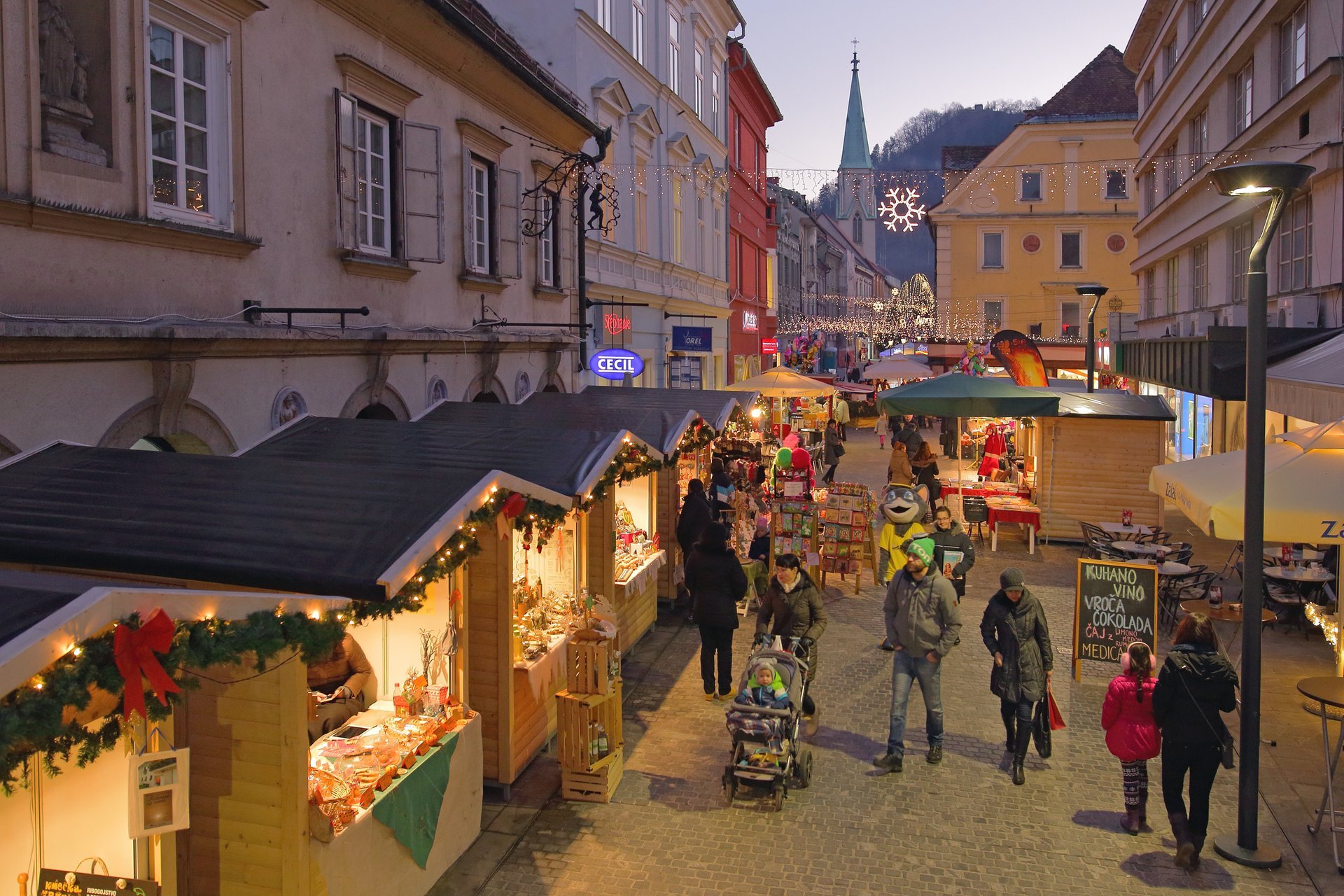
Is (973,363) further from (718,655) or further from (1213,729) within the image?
(1213,729)

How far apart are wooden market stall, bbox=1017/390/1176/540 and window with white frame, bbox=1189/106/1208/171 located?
1007 centimetres

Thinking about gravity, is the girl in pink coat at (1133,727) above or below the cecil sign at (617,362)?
below

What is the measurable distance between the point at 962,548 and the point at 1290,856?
5.51 meters

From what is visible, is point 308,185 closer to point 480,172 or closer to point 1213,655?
point 480,172

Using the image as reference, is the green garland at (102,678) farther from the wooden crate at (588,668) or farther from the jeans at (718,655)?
the jeans at (718,655)

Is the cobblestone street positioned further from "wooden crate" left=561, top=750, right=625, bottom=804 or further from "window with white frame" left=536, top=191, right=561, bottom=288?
"window with white frame" left=536, top=191, right=561, bottom=288

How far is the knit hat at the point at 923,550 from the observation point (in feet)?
29.2

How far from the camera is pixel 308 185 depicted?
33.6 ft

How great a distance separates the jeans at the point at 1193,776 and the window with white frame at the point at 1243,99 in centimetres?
1673

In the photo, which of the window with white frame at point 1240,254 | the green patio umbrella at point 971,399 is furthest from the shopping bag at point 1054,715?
the window with white frame at point 1240,254

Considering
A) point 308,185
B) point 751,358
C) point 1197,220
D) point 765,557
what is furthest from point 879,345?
point 308,185

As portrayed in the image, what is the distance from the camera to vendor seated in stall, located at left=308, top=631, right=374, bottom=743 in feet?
25.6

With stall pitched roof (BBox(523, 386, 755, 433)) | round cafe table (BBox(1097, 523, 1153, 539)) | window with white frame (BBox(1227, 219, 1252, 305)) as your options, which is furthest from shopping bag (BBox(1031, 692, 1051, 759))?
window with white frame (BBox(1227, 219, 1252, 305))

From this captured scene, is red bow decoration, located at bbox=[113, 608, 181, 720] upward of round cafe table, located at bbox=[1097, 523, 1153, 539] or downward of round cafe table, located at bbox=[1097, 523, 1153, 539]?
upward
